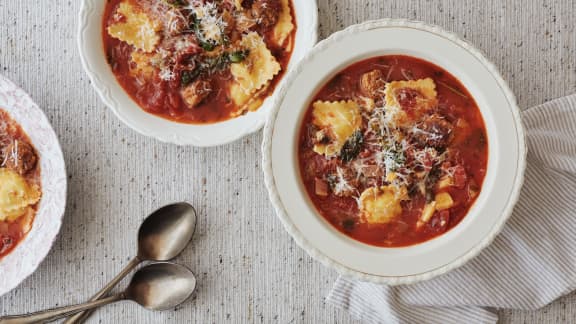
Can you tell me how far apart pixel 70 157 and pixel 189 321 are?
4.34ft

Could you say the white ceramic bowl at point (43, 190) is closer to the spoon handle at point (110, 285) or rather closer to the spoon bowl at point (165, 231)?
the spoon handle at point (110, 285)

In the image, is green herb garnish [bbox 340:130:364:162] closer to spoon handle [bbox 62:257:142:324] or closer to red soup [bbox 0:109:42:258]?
spoon handle [bbox 62:257:142:324]

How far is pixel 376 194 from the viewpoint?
3363 mm

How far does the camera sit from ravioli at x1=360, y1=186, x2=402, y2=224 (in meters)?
3.35

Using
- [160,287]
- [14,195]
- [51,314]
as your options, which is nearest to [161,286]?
[160,287]

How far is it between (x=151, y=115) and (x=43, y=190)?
0.85m

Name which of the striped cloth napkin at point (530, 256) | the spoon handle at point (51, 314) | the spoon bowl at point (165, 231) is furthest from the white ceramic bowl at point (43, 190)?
the striped cloth napkin at point (530, 256)

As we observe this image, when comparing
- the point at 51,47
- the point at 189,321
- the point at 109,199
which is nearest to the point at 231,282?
the point at 189,321

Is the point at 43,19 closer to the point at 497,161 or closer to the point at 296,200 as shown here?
the point at 296,200

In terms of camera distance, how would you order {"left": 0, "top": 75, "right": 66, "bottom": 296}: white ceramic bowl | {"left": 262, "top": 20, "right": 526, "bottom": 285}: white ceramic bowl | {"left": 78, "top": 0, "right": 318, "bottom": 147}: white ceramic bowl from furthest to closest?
{"left": 0, "top": 75, "right": 66, "bottom": 296}: white ceramic bowl → {"left": 78, "top": 0, "right": 318, "bottom": 147}: white ceramic bowl → {"left": 262, "top": 20, "right": 526, "bottom": 285}: white ceramic bowl

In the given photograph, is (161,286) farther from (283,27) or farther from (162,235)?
(283,27)

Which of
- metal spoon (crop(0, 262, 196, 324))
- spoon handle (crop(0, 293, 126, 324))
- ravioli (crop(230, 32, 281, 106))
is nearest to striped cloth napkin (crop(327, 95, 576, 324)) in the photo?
metal spoon (crop(0, 262, 196, 324))

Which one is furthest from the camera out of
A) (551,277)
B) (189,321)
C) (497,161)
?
(189,321)

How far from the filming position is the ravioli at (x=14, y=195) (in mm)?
3914
